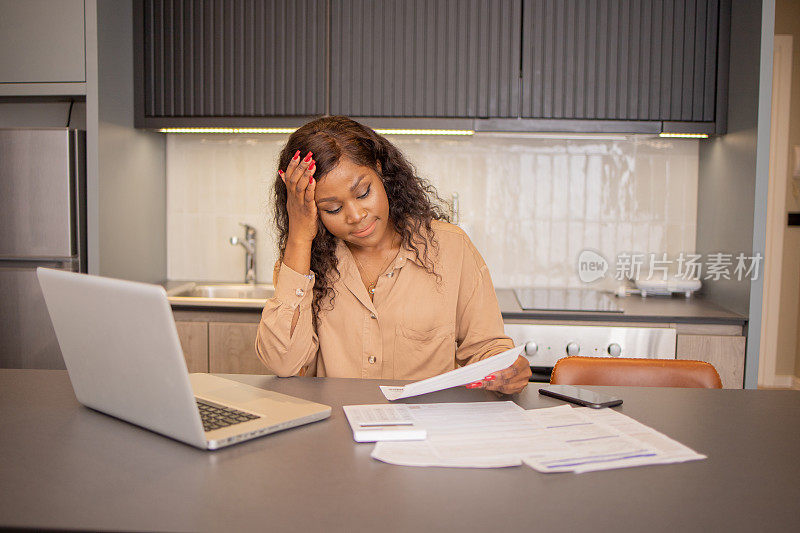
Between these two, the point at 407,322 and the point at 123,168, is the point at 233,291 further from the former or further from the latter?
the point at 407,322

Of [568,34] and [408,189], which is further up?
[568,34]

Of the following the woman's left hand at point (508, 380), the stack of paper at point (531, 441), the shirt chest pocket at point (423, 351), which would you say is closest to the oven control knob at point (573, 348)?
the shirt chest pocket at point (423, 351)

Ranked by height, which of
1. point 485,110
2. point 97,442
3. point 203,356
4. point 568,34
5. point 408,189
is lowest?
point 203,356

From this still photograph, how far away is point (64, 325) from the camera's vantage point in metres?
1.19

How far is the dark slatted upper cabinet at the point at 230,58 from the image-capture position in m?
3.01

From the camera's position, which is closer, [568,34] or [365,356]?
[365,356]

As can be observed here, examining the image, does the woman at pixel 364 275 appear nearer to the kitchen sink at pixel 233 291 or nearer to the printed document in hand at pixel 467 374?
the printed document in hand at pixel 467 374

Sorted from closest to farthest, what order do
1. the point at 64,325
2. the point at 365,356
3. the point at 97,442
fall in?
the point at 97,442 < the point at 64,325 < the point at 365,356

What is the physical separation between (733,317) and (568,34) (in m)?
1.34

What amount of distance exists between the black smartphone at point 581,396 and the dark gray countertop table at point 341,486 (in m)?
0.11

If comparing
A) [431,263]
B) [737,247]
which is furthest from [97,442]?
[737,247]

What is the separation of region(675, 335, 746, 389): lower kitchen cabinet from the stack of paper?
162 cm

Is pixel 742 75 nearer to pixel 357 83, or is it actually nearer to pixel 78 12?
pixel 357 83

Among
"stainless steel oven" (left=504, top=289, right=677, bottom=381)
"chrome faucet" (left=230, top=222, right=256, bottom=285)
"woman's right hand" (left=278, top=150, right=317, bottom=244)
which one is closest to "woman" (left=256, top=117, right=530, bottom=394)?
"woman's right hand" (left=278, top=150, right=317, bottom=244)
